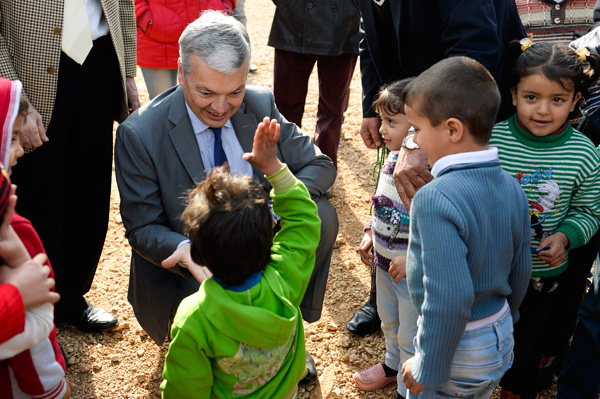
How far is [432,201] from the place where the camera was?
1941 mm

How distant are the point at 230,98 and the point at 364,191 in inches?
107

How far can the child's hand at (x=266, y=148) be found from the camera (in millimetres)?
2107

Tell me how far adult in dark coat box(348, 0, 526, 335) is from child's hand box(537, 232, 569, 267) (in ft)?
1.98

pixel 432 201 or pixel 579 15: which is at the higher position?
pixel 579 15

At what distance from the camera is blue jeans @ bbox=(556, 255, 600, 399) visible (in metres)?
2.70

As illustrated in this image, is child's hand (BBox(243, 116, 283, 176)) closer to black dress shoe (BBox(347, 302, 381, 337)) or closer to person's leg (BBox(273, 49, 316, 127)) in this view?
black dress shoe (BBox(347, 302, 381, 337))

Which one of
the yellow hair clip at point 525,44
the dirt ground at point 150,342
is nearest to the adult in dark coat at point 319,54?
the dirt ground at point 150,342

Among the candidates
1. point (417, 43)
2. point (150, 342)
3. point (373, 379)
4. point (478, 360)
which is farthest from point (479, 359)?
point (150, 342)

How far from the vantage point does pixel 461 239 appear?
195 centimetres

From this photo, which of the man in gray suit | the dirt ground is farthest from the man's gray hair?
the dirt ground

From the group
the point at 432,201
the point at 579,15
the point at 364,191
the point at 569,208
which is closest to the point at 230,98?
the point at 432,201

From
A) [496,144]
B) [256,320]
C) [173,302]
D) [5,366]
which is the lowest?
[173,302]

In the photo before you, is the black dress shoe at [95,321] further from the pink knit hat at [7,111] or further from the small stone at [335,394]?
the pink knit hat at [7,111]

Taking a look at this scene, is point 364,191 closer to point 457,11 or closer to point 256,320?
point 457,11
